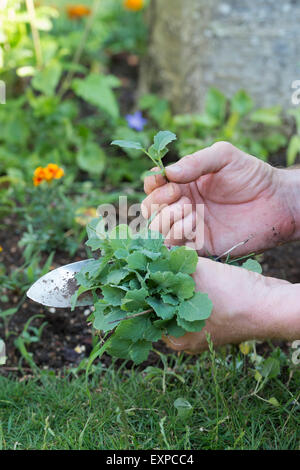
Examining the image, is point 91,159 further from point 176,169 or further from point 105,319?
point 105,319

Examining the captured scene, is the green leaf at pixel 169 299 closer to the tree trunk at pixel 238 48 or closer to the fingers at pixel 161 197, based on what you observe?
the fingers at pixel 161 197

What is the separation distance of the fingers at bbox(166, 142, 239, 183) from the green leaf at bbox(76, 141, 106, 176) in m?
1.36

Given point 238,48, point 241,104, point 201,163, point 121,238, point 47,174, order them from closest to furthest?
point 121,238
point 201,163
point 47,174
point 241,104
point 238,48

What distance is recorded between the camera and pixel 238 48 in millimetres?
3102

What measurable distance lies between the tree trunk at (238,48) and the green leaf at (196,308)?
6.61ft

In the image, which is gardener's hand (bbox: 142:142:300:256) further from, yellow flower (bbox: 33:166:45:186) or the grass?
yellow flower (bbox: 33:166:45:186)

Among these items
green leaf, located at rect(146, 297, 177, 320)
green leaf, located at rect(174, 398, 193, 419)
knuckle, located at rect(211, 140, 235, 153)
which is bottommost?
green leaf, located at rect(174, 398, 193, 419)

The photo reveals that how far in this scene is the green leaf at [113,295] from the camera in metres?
1.41

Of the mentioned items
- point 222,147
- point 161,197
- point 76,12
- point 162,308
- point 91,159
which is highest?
point 76,12

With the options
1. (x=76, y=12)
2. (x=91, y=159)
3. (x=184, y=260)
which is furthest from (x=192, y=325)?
(x=76, y=12)

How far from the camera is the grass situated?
60.3 inches

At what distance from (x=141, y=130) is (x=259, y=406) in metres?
1.98

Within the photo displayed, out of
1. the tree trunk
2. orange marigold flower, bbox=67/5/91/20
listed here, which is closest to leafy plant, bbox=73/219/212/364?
the tree trunk

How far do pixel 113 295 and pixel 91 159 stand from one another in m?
1.75
